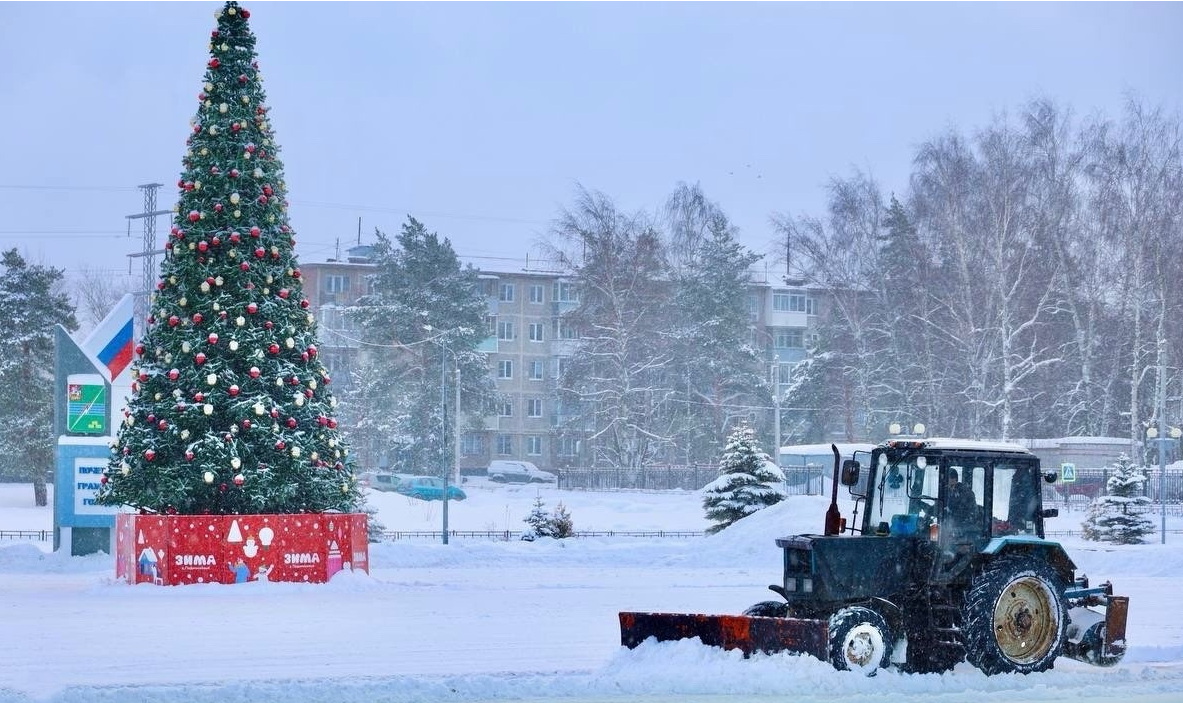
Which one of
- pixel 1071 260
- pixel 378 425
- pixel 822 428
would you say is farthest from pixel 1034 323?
pixel 378 425

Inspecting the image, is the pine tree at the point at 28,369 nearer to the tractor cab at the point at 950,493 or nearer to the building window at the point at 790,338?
the building window at the point at 790,338

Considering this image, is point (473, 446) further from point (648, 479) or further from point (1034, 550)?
point (1034, 550)

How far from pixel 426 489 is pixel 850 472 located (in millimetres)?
54214

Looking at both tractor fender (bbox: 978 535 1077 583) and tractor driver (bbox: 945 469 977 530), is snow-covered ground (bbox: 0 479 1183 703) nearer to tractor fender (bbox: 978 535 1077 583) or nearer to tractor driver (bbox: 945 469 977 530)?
tractor fender (bbox: 978 535 1077 583)

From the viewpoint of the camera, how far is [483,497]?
6662 cm

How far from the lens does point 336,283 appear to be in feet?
281

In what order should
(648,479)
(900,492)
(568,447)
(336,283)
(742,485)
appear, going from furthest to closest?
(336,283) < (568,447) < (648,479) < (742,485) < (900,492)

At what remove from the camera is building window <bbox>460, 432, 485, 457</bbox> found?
85500 millimetres

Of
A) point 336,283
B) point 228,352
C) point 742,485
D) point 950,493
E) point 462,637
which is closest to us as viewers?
point 950,493

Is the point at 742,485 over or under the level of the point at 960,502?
under

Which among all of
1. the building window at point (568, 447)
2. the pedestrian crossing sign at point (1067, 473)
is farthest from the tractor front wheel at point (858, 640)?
the building window at point (568, 447)

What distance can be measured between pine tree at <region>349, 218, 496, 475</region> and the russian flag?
38915 mm

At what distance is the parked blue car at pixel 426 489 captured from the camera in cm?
6575

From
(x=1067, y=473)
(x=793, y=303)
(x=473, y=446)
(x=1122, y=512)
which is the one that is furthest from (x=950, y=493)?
(x=793, y=303)
